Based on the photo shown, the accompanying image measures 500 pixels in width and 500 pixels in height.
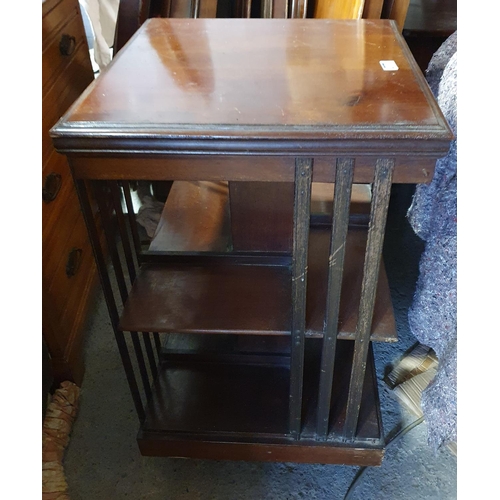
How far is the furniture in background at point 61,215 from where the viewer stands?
41.8 inches

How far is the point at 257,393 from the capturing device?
1023mm

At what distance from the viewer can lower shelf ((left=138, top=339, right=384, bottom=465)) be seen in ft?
3.10

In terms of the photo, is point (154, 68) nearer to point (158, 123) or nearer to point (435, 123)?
point (158, 123)

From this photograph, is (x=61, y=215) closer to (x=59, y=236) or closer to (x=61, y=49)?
(x=59, y=236)

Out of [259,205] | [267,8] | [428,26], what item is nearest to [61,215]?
[259,205]

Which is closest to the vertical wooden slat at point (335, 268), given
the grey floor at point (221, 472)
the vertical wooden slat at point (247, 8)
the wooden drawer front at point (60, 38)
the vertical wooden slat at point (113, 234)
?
the grey floor at point (221, 472)

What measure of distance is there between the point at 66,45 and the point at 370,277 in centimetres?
91

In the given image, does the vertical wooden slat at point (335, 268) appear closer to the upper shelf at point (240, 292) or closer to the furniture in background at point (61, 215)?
the upper shelf at point (240, 292)

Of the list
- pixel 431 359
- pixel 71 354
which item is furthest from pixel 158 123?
pixel 431 359

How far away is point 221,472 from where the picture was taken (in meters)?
1.03

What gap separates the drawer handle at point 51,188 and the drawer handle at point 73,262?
17 cm

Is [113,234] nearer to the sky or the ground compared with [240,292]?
nearer to the sky

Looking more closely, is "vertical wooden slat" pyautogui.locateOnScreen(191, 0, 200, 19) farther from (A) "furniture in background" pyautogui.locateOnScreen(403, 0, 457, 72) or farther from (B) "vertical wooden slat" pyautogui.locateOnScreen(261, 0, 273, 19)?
(A) "furniture in background" pyautogui.locateOnScreen(403, 0, 457, 72)

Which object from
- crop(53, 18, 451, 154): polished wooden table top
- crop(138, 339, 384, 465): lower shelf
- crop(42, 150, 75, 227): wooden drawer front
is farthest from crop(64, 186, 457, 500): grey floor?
crop(53, 18, 451, 154): polished wooden table top
